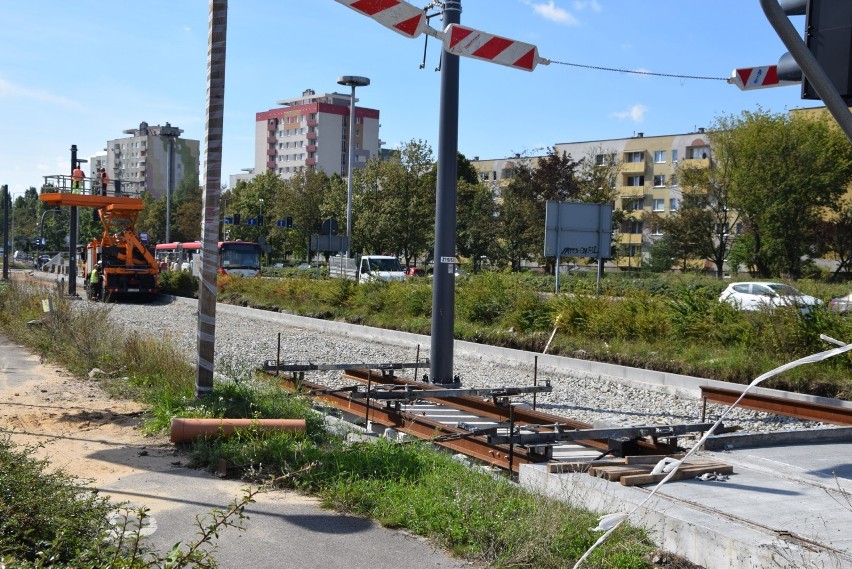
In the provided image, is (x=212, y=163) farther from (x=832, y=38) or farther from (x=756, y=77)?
(x=832, y=38)

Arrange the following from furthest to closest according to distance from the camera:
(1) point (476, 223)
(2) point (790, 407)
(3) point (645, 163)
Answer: (3) point (645, 163), (1) point (476, 223), (2) point (790, 407)

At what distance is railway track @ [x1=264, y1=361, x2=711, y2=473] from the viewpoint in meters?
7.91

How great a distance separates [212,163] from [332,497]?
471cm

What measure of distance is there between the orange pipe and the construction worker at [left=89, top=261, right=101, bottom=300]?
30.1 m

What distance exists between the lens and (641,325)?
17.6 m

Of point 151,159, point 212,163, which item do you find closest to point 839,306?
point 212,163

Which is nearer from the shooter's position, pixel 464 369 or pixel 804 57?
pixel 804 57

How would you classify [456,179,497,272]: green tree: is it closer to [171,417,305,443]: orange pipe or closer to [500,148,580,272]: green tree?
[500,148,580,272]: green tree

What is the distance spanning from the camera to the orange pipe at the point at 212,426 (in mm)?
8078


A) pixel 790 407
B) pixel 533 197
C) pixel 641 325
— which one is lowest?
pixel 790 407

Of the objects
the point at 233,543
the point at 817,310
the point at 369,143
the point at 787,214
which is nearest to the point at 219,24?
the point at 233,543

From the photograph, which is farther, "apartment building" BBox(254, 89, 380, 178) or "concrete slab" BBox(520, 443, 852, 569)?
"apartment building" BBox(254, 89, 380, 178)

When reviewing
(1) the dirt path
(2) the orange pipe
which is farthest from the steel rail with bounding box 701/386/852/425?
(1) the dirt path

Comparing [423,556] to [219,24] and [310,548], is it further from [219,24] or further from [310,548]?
[219,24]
